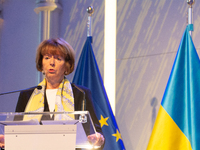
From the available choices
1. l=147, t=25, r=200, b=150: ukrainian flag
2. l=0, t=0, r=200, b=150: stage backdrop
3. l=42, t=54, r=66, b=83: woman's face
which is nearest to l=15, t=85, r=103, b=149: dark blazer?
l=42, t=54, r=66, b=83: woman's face

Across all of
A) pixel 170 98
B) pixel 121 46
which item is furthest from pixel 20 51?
pixel 170 98

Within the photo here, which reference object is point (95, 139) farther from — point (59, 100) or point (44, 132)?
point (59, 100)

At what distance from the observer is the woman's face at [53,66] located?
2.11 m

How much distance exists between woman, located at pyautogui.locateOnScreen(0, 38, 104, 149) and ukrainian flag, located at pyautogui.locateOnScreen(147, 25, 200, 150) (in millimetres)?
551

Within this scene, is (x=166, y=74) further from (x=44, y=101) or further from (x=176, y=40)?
(x=44, y=101)

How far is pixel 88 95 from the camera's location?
2115 millimetres

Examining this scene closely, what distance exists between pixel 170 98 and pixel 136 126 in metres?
1.04

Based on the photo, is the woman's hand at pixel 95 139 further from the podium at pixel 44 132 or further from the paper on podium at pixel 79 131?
the podium at pixel 44 132

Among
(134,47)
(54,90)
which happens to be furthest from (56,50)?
(134,47)

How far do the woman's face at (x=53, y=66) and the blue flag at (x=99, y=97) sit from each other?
733 millimetres

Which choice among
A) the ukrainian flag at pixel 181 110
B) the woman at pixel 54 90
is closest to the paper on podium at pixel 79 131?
the woman at pixel 54 90

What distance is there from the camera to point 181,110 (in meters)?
2.27

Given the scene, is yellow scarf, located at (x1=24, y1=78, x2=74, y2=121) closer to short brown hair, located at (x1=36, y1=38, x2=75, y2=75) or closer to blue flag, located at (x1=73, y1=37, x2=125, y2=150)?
short brown hair, located at (x1=36, y1=38, x2=75, y2=75)

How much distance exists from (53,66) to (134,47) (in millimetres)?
1464
